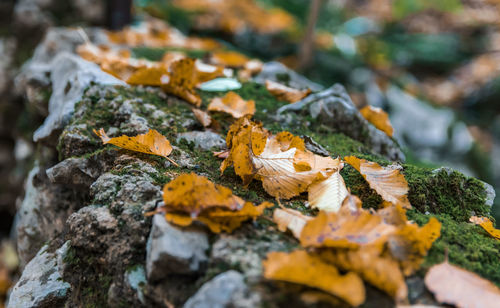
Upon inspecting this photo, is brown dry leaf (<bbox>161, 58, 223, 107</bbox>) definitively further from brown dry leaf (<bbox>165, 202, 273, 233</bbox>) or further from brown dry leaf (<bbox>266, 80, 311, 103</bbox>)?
brown dry leaf (<bbox>165, 202, 273, 233</bbox>)

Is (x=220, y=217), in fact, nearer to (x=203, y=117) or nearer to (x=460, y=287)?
(x=460, y=287)

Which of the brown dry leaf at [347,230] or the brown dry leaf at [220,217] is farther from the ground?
the brown dry leaf at [347,230]

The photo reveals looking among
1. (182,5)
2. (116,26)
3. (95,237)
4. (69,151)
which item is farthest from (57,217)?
(182,5)

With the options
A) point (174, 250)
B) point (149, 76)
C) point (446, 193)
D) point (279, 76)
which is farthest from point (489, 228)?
point (279, 76)

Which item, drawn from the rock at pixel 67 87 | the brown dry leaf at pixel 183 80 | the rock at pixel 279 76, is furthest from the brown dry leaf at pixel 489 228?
the rock at pixel 67 87

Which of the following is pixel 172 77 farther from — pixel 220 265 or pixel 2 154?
pixel 2 154

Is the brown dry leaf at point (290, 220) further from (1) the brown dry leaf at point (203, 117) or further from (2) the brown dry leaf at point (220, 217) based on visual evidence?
(1) the brown dry leaf at point (203, 117)
